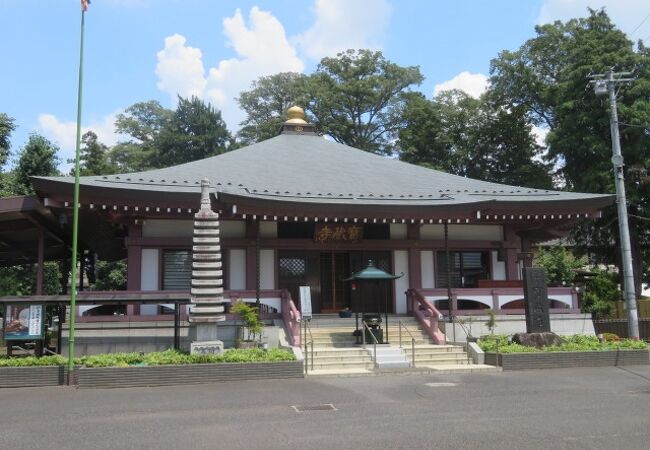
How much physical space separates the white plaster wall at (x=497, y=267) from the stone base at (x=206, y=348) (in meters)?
11.7

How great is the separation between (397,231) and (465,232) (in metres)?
2.61

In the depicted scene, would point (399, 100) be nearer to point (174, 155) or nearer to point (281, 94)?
point (281, 94)

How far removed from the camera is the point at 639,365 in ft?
50.4

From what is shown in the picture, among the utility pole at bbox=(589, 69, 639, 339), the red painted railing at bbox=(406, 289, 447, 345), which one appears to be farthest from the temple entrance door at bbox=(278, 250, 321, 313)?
the utility pole at bbox=(589, 69, 639, 339)

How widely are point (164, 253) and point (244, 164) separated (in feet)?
18.0

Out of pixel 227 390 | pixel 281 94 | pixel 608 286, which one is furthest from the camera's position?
pixel 281 94

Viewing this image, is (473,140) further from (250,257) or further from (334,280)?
(250,257)

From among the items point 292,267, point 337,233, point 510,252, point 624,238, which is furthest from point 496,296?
point 292,267

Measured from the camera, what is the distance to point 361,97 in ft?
157

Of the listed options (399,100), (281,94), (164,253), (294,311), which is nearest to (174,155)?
(281,94)

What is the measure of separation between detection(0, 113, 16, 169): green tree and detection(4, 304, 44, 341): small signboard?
17370 mm

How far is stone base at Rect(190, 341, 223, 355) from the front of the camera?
44.1 feet

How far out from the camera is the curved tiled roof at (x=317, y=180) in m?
18.2

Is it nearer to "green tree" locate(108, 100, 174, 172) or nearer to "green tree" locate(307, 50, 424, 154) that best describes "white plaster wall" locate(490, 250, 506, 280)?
"green tree" locate(307, 50, 424, 154)
